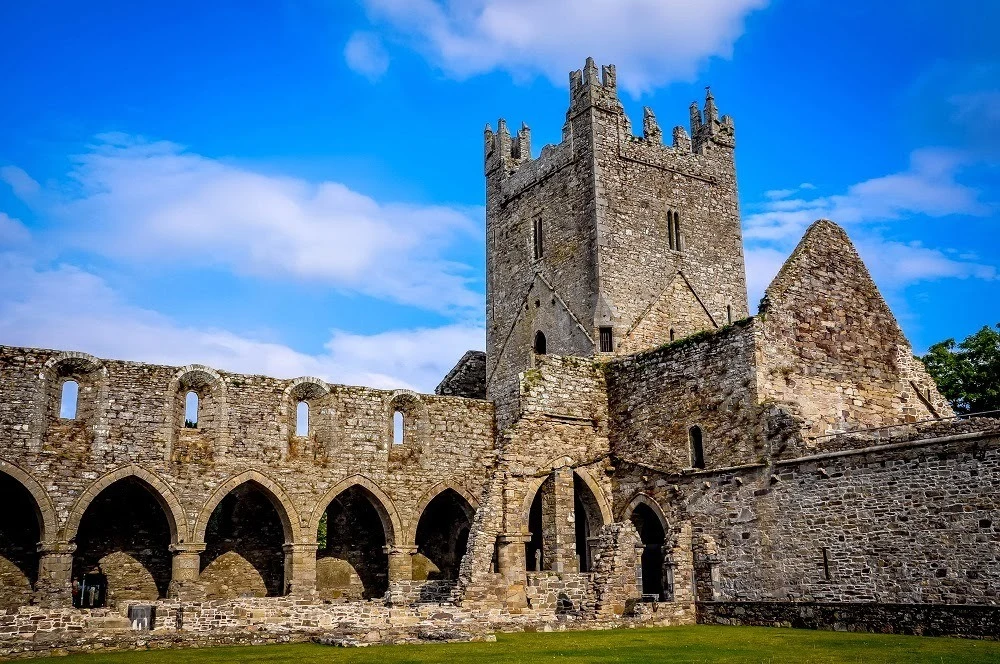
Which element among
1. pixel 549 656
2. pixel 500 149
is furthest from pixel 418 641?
pixel 500 149

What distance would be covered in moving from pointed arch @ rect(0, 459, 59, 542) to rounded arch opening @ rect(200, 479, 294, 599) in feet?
15.3

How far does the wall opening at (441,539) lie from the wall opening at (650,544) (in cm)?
539

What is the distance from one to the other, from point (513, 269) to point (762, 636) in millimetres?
19306

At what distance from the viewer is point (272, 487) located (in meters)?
25.0

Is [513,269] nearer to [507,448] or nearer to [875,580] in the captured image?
[507,448]

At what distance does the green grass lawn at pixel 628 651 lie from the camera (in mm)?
13414

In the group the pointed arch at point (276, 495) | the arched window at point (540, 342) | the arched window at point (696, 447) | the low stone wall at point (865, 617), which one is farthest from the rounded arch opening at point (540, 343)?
the low stone wall at point (865, 617)

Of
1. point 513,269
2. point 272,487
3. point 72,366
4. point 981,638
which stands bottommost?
point 981,638

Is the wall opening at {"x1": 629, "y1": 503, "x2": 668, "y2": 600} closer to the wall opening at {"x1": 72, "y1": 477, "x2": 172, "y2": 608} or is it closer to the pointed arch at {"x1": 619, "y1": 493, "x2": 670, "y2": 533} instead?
the pointed arch at {"x1": 619, "y1": 493, "x2": 670, "y2": 533}

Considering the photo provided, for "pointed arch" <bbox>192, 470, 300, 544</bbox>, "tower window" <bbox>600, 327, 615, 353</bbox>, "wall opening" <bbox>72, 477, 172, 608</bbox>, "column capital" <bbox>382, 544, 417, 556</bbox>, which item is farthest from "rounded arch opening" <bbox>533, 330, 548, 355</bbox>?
"wall opening" <bbox>72, 477, 172, 608</bbox>

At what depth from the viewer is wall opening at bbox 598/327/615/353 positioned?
30141 millimetres

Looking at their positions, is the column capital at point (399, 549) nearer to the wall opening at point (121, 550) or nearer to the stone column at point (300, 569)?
the stone column at point (300, 569)

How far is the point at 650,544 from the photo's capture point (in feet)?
84.5

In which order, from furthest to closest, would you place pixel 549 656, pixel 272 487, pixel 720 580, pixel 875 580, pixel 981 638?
1. pixel 272 487
2. pixel 720 580
3. pixel 875 580
4. pixel 981 638
5. pixel 549 656
